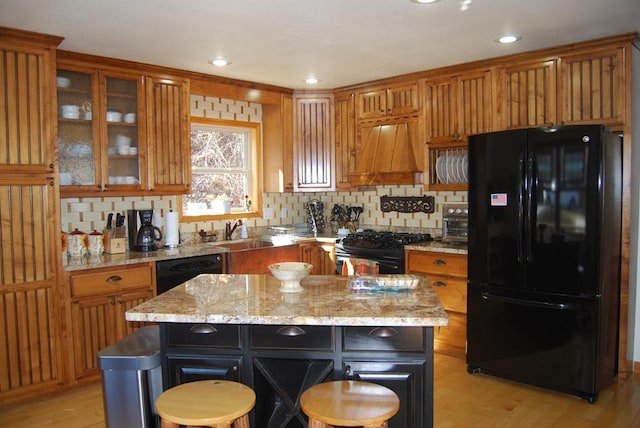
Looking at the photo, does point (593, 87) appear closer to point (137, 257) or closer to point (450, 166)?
point (450, 166)

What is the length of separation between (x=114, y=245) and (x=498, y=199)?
2.96 meters

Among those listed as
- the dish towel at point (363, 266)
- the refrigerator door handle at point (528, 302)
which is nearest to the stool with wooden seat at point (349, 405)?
the refrigerator door handle at point (528, 302)

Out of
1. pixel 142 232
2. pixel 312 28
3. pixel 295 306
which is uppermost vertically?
pixel 312 28

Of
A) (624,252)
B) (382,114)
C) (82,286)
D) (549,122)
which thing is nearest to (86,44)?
(82,286)

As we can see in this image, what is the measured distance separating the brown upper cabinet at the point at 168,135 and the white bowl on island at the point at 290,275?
2160mm

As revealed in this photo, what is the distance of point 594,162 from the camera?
3324 millimetres

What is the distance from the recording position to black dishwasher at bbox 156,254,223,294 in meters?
4.08

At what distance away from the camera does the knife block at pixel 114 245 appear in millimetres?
4160

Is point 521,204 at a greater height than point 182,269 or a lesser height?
greater

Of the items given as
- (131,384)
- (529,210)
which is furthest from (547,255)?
(131,384)

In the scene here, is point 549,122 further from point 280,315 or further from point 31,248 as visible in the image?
point 31,248

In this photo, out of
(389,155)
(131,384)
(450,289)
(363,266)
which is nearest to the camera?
(131,384)

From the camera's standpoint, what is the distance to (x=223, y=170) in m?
5.41

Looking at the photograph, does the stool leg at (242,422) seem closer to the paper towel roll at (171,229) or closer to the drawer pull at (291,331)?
the drawer pull at (291,331)
